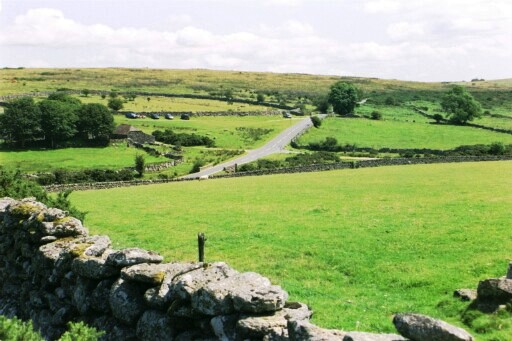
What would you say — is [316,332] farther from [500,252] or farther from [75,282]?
[500,252]

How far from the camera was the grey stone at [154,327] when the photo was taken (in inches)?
422

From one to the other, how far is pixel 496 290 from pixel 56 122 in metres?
102

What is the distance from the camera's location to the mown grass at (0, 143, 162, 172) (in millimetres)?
86500

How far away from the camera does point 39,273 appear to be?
15758 mm

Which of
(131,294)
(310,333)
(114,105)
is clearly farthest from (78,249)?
(114,105)

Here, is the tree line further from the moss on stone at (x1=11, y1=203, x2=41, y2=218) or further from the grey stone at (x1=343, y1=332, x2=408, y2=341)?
the grey stone at (x1=343, y1=332, x2=408, y2=341)

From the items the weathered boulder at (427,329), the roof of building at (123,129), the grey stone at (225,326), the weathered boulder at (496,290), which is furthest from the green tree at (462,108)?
the weathered boulder at (427,329)

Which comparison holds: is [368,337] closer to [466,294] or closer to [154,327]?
[154,327]

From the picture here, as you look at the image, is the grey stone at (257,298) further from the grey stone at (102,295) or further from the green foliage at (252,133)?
the green foliage at (252,133)

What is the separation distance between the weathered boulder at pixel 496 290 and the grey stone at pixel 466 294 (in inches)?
38.5

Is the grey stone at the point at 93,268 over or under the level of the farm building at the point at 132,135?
over

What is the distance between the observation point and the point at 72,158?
310 feet

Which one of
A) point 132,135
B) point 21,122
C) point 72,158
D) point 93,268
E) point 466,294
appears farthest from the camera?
point 132,135

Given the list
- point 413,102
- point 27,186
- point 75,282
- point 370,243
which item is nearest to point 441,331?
point 75,282
